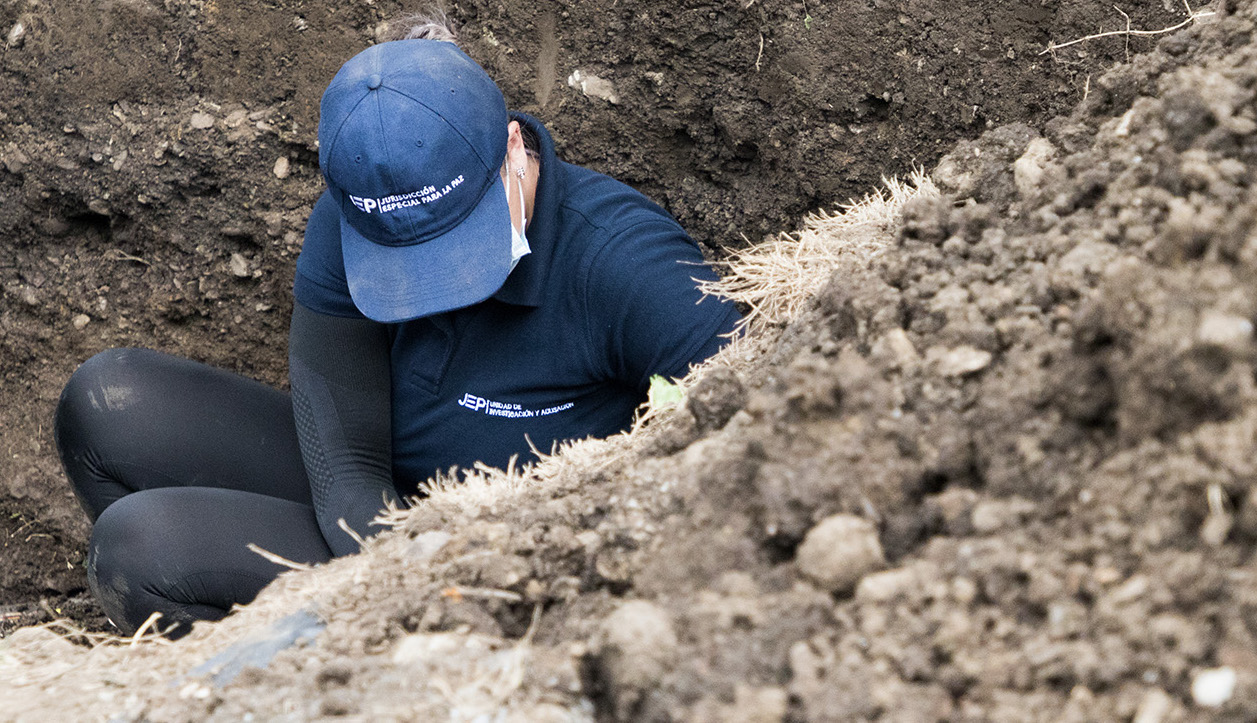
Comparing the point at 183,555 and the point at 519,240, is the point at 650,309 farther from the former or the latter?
the point at 183,555

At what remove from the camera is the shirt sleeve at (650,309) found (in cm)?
166

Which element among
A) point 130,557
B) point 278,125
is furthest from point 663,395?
point 278,125

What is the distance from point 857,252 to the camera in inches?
58.1

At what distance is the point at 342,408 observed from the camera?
6.40 ft

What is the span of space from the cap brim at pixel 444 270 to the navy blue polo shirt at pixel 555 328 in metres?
0.12

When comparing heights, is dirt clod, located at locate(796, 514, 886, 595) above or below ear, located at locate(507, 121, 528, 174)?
below

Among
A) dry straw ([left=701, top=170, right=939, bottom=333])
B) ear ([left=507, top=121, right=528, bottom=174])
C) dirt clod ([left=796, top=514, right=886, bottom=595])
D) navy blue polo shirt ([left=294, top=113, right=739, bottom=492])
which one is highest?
ear ([left=507, top=121, right=528, bottom=174])

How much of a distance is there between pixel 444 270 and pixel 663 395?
430mm

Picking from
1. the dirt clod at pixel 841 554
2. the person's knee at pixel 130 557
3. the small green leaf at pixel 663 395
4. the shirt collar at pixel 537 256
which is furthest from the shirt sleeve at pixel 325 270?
the dirt clod at pixel 841 554

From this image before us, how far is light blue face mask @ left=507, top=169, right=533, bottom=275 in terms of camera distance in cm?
164

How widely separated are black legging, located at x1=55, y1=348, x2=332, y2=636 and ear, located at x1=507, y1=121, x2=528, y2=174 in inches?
33.8

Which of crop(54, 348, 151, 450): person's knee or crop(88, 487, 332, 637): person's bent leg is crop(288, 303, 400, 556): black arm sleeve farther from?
crop(54, 348, 151, 450): person's knee

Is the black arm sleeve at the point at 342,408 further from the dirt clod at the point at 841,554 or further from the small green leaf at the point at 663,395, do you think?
the dirt clod at the point at 841,554

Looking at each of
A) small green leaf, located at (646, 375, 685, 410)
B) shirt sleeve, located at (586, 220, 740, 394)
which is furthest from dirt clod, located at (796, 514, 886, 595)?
shirt sleeve, located at (586, 220, 740, 394)
